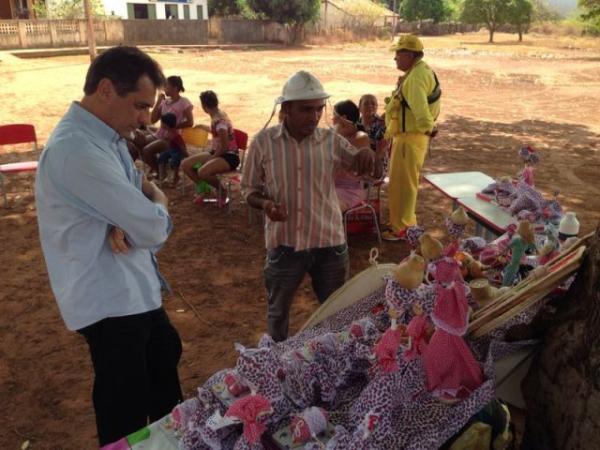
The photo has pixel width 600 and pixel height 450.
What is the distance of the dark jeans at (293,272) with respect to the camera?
322cm

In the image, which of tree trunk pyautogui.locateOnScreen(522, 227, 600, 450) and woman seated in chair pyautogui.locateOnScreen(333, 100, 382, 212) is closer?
tree trunk pyautogui.locateOnScreen(522, 227, 600, 450)

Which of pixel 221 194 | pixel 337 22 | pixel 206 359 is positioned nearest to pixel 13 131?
pixel 221 194

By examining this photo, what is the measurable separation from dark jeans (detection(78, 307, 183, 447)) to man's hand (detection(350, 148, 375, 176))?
4.35 ft

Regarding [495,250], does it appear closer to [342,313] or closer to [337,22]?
[342,313]

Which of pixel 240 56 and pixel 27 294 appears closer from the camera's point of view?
pixel 27 294

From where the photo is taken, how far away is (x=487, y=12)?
42.8 m

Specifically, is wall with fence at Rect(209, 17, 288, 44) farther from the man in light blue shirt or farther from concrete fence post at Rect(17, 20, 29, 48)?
the man in light blue shirt

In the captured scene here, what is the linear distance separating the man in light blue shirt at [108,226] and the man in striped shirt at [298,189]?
87 centimetres

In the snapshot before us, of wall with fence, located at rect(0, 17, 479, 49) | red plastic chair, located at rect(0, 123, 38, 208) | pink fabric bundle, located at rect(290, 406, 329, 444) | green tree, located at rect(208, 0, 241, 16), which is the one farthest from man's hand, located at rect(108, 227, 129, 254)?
green tree, located at rect(208, 0, 241, 16)

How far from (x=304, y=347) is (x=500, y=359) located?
682mm

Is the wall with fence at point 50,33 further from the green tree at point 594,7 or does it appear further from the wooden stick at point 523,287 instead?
the wooden stick at point 523,287

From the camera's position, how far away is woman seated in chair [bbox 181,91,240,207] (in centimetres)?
682

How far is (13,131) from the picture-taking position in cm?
746

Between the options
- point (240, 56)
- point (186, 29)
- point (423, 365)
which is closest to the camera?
point (423, 365)
